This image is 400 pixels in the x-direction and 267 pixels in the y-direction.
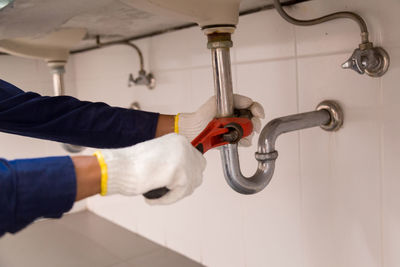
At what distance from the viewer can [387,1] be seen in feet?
2.01

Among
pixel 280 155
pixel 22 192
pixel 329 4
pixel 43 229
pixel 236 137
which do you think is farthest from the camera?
pixel 43 229

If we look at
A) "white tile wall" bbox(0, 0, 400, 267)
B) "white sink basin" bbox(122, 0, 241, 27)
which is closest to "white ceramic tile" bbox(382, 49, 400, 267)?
"white tile wall" bbox(0, 0, 400, 267)

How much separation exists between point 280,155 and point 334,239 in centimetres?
19

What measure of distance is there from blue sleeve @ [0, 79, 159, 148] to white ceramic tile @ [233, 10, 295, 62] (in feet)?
0.89

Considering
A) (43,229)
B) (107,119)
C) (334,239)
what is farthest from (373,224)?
(43,229)

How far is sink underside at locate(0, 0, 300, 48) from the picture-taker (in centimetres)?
61

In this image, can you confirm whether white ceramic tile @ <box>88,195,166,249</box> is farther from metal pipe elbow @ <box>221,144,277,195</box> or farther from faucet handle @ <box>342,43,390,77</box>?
faucet handle @ <box>342,43,390,77</box>

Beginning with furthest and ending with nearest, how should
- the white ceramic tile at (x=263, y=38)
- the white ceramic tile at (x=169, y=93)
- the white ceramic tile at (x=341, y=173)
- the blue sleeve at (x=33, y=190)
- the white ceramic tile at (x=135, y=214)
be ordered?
the white ceramic tile at (x=135, y=214)
the white ceramic tile at (x=169, y=93)
the white ceramic tile at (x=263, y=38)
the white ceramic tile at (x=341, y=173)
the blue sleeve at (x=33, y=190)

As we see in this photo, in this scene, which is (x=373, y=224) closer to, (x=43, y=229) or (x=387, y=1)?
(x=387, y=1)

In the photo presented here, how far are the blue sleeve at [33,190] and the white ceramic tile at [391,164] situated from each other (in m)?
0.49

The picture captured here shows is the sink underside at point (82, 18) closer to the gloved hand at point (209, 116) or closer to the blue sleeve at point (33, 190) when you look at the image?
the gloved hand at point (209, 116)

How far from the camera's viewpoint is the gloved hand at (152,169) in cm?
45

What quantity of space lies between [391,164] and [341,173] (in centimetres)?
10

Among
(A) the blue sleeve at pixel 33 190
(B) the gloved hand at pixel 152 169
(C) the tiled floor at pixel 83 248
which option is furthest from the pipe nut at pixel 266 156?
(C) the tiled floor at pixel 83 248
